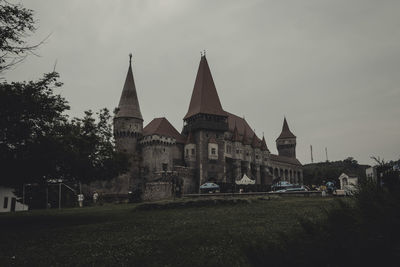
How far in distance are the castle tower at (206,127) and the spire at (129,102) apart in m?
10.2

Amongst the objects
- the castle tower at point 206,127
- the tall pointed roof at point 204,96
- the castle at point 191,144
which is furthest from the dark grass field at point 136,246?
the tall pointed roof at point 204,96

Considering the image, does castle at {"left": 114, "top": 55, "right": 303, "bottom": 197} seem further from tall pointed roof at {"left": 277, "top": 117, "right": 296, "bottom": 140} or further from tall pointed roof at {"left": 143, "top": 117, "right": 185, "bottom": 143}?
tall pointed roof at {"left": 277, "top": 117, "right": 296, "bottom": 140}

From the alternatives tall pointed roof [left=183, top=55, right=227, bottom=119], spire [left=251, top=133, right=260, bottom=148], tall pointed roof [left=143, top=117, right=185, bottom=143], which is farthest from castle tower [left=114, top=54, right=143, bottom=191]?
spire [left=251, top=133, right=260, bottom=148]

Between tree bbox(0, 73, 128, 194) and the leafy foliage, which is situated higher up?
tree bbox(0, 73, 128, 194)

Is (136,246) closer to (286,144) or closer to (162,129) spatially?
(162,129)

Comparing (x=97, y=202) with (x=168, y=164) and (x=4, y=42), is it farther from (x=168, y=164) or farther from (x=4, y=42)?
(x=4, y=42)

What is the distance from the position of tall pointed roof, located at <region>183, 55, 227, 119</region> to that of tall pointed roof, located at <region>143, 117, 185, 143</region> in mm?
4317

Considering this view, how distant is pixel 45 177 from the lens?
16359 mm

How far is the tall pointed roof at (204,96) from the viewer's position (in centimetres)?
5869

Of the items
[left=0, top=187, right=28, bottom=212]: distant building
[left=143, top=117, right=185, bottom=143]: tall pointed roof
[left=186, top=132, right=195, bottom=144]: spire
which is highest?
[left=143, top=117, right=185, bottom=143]: tall pointed roof

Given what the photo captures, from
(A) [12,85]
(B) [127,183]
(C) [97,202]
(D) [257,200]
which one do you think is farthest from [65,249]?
(B) [127,183]

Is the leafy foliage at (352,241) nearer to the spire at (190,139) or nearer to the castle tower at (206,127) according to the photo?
the castle tower at (206,127)

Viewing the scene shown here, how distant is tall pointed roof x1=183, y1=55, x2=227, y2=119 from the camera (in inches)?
2311

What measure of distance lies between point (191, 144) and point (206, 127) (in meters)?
4.07
